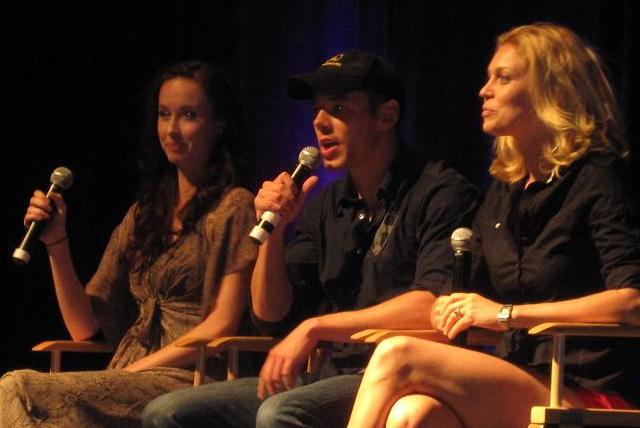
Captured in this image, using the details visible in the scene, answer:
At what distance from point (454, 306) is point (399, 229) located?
0.50 metres

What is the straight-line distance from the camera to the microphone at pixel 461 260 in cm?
282

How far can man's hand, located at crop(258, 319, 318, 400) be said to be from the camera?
3162mm

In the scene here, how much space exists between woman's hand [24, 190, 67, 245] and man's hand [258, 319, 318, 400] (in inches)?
34.7

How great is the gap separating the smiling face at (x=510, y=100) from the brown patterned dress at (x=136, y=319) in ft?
3.22

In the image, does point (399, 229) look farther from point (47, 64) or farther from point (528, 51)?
point (47, 64)

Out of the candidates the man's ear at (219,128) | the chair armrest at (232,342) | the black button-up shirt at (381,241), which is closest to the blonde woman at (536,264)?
the black button-up shirt at (381,241)

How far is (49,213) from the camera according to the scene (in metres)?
3.70

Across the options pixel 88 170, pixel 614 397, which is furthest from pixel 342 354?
pixel 88 170

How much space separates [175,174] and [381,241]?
3.02 ft

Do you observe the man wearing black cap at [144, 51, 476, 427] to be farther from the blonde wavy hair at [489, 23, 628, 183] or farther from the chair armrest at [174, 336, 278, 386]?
the blonde wavy hair at [489, 23, 628, 183]

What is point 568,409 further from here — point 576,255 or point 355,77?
point 355,77

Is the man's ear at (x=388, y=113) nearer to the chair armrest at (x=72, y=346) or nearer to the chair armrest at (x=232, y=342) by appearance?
the chair armrest at (x=232, y=342)

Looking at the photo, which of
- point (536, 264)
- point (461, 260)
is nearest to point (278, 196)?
point (461, 260)

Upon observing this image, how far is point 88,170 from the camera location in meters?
4.57
